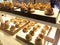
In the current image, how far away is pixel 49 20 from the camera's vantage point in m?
0.68

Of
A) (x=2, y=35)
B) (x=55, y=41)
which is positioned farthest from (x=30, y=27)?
(x=55, y=41)

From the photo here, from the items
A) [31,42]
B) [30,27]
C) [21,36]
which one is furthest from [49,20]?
[30,27]

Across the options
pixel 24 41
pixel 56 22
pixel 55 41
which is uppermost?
pixel 56 22

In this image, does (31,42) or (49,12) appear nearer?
(49,12)

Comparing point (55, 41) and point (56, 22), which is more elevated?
point (56, 22)

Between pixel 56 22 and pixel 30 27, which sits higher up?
pixel 56 22

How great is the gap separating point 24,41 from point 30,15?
1.52 ft

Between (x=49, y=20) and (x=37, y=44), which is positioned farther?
(x=37, y=44)

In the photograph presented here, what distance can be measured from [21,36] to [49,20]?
608 millimetres

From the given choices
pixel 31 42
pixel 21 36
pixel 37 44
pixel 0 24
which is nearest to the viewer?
pixel 37 44

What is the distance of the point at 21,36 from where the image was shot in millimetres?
1215

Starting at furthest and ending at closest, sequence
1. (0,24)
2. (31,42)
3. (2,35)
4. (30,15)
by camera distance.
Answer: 1. (0,24)
2. (2,35)
3. (31,42)
4. (30,15)

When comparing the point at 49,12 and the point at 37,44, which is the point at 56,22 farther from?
the point at 37,44

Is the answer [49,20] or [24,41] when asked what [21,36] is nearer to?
[24,41]
